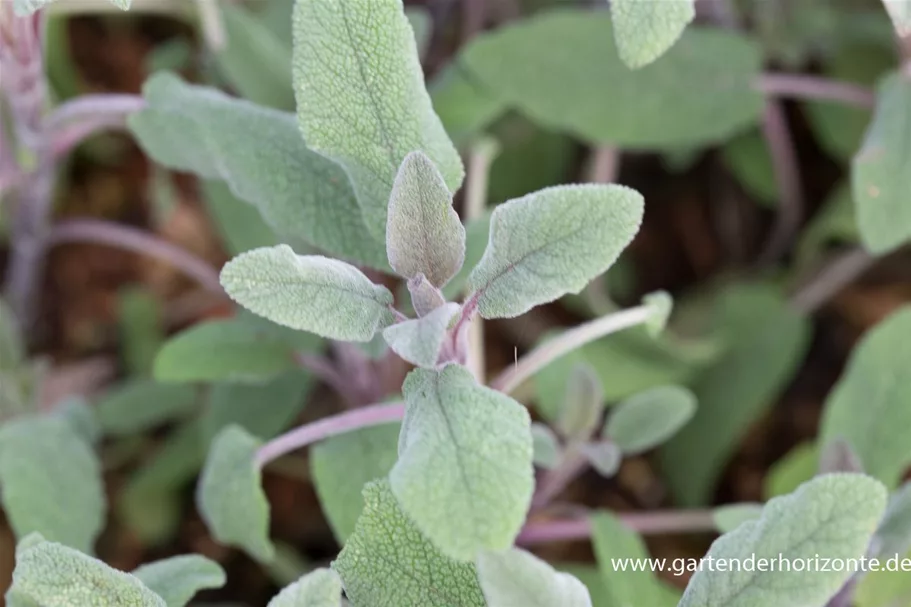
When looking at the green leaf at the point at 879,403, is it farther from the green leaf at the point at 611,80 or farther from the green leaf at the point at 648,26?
the green leaf at the point at 648,26

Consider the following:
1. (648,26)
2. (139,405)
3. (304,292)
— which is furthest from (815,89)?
(139,405)

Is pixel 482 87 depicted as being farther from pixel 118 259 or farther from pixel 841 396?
pixel 118 259

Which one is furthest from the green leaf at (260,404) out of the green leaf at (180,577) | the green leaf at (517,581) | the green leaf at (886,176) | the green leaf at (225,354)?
the green leaf at (886,176)

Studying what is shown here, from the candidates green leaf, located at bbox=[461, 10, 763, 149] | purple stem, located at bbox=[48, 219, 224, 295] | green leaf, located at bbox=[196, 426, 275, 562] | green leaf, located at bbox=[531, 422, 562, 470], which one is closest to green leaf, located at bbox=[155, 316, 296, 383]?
green leaf, located at bbox=[196, 426, 275, 562]

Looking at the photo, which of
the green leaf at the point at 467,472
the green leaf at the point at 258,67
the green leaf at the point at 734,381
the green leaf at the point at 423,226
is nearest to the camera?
the green leaf at the point at 467,472

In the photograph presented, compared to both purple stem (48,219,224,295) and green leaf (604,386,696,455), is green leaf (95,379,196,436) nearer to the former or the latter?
purple stem (48,219,224,295)

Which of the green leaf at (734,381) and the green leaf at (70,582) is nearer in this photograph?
the green leaf at (70,582)

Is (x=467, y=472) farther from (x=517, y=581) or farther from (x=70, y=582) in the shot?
(x=70, y=582)
